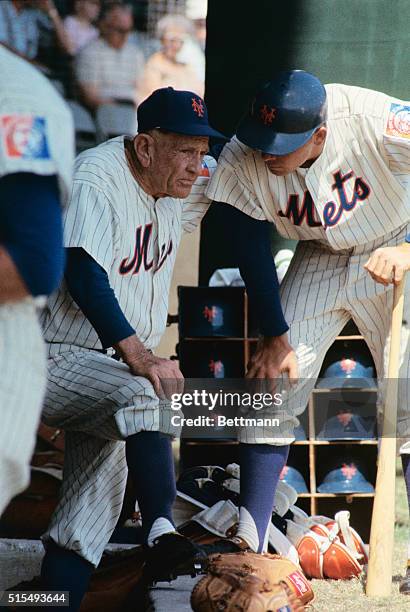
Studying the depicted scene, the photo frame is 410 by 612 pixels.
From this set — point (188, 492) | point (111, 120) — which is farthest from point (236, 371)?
point (111, 120)

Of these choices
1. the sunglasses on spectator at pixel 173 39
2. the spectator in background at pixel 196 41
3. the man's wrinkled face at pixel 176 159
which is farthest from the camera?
the sunglasses on spectator at pixel 173 39

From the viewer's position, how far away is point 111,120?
24.1 ft

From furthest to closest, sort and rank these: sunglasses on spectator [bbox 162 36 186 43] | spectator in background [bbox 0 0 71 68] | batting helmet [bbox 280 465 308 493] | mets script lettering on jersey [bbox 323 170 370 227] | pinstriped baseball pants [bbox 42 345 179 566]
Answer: spectator in background [bbox 0 0 71 68]
sunglasses on spectator [bbox 162 36 186 43]
batting helmet [bbox 280 465 308 493]
mets script lettering on jersey [bbox 323 170 370 227]
pinstriped baseball pants [bbox 42 345 179 566]

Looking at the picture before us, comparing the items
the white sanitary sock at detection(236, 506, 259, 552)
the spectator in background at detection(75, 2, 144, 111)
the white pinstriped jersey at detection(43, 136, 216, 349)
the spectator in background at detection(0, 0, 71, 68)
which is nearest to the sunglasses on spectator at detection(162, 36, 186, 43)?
the spectator in background at detection(75, 2, 144, 111)

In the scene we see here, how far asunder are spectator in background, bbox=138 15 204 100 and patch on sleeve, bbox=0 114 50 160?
5.40 meters

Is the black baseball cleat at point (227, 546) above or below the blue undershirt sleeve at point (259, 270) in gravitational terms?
below

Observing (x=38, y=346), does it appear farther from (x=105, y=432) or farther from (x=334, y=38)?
(x=334, y=38)

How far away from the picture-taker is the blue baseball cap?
269 cm

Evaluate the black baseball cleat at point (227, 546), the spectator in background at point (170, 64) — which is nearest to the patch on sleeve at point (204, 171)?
the black baseball cleat at point (227, 546)

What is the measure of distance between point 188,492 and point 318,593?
52cm

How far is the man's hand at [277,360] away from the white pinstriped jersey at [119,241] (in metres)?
0.35

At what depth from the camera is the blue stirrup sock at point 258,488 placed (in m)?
2.93

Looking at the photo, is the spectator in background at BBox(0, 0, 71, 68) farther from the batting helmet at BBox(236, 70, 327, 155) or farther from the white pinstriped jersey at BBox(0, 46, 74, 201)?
the white pinstriped jersey at BBox(0, 46, 74, 201)

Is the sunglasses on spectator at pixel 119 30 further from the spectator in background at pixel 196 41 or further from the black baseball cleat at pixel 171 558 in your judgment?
the black baseball cleat at pixel 171 558
